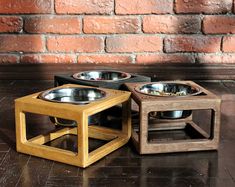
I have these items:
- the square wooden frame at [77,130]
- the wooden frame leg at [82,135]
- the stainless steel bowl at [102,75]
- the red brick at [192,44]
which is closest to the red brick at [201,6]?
the red brick at [192,44]

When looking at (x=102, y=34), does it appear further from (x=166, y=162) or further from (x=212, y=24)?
(x=166, y=162)

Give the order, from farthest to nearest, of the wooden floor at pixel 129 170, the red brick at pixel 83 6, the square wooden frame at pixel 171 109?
1. the red brick at pixel 83 6
2. the square wooden frame at pixel 171 109
3. the wooden floor at pixel 129 170

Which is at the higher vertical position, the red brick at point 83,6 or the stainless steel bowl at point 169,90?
the red brick at point 83,6

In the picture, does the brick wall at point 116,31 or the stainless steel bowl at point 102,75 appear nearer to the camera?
the stainless steel bowl at point 102,75

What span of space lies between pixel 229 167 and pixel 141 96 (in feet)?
0.76

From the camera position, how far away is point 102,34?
172 centimetres

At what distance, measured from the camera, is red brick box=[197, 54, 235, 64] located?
1.77m

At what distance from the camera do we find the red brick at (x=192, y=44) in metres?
1.74

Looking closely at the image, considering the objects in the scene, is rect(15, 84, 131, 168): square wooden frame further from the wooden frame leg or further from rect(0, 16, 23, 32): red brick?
rect(0, 16, 23, 32): red brick

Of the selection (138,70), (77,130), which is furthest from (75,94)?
(138,70)

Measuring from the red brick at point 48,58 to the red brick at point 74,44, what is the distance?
0.03 meters

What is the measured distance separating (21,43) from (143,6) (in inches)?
19.1

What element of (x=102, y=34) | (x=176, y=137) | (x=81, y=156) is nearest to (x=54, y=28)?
(x=102, y=34)

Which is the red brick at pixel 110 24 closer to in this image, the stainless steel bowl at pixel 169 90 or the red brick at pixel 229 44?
the red brick at pixel 229 44
